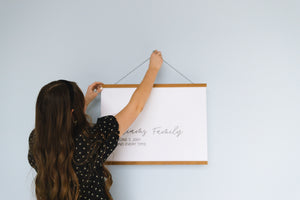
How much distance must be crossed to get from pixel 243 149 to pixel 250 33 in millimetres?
497

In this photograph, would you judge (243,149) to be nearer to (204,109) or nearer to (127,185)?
(204,109)

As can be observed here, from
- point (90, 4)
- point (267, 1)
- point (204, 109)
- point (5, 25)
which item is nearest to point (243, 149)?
point (204, 109)

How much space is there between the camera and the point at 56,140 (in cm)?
93

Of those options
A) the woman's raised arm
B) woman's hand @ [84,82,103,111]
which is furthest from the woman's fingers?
the woman's raised arm

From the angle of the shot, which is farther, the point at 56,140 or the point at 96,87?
the point at 96,87

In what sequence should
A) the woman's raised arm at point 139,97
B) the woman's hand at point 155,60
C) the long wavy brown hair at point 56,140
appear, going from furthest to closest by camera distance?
the woman's hand at point 155,60
the woman's raised arm at point 139,97
the long wavy brown hair at point 56,140

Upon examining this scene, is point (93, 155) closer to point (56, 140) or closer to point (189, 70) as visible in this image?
point (56, 140)

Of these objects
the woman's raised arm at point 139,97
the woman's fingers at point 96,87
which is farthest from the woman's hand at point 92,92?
the woman's raised arm at point 139,97

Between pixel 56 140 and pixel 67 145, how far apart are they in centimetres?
4

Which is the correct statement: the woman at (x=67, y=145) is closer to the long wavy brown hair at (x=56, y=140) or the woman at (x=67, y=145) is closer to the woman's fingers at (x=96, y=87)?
the long wavy brown hair at (x=56, y=140)

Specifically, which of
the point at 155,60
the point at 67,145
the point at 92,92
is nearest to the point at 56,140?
the point at 67,145

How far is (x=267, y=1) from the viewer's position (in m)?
1.23

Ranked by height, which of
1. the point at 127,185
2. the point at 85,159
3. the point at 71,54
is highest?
the point at 71,54

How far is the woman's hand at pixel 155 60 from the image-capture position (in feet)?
3.73
